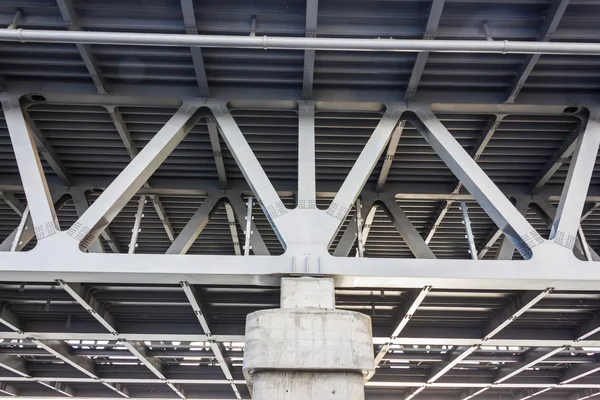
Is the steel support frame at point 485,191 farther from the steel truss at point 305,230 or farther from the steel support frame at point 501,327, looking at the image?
the steel support frame at point 501,327

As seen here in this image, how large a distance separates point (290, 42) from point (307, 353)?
4.04m

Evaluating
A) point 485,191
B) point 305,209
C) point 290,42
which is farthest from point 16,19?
point 485,191

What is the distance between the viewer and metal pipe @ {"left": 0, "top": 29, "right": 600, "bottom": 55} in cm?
580

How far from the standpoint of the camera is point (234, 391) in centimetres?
2105

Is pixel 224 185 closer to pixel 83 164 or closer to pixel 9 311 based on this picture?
pixel 83 164

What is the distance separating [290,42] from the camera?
5910 millimetres

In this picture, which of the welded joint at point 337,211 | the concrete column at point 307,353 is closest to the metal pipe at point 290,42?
the welded joint at point 337,211

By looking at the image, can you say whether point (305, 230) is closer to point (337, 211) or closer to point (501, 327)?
point (337, 211)

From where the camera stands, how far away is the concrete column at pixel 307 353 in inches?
212

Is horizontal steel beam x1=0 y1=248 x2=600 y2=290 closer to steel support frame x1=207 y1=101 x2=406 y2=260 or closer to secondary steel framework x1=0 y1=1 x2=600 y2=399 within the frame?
secondary steel framework x1=0 y1=1 x2=600 y2=399

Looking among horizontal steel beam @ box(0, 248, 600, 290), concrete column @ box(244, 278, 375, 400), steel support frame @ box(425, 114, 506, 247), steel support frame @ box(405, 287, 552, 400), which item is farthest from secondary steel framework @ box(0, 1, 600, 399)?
steel support frame @ box(405, 287, 552, 400)

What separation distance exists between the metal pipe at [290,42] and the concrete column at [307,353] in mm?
3473

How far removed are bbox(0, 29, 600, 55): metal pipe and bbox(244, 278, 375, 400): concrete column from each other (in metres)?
3.47

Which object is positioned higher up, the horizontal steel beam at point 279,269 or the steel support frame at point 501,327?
the steel support frame at point 501,327
